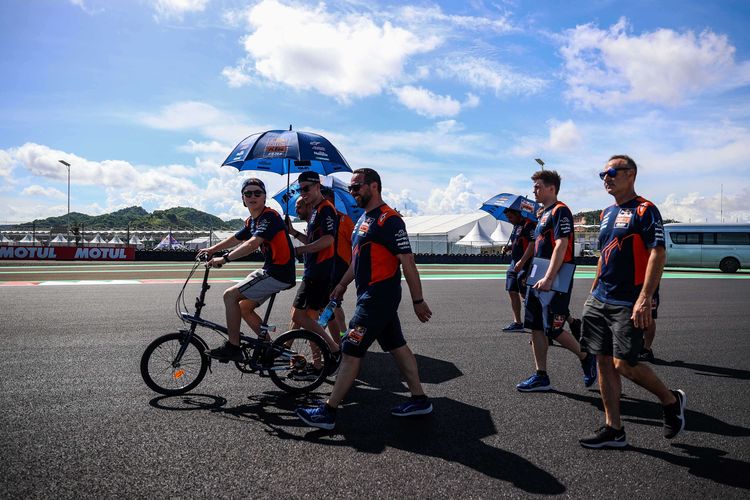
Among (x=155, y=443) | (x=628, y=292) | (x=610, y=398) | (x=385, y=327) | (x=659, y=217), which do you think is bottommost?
(x=155, y=443)

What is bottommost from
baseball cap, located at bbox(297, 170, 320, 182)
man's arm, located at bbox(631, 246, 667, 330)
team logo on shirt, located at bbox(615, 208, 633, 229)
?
man's arm, located at bbox(631, 246, 667, 330)

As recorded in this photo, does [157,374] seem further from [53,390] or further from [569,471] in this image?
[569,471]

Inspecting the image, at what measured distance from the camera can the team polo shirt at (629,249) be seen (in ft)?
10.4

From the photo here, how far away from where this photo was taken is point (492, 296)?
38.8 feet

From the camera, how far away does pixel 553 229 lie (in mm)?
4625

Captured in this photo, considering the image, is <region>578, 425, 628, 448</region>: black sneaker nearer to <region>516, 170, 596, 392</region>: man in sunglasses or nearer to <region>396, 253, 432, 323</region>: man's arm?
<region>516, 170, 596, 392</region>: man in sunglasses

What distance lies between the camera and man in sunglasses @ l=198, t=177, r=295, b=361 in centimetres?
421

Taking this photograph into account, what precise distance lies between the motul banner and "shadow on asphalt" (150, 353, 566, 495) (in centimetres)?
2574

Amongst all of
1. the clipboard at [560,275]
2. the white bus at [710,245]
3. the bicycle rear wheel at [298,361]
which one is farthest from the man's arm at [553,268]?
the white bus at [710,245]

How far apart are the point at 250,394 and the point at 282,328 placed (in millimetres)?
2979

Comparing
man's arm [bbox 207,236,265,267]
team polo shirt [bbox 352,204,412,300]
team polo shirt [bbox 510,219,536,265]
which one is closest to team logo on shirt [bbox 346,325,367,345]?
team polo shirt [bbox 352,204,412,300]

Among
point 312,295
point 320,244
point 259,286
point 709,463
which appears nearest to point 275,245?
point 259,286

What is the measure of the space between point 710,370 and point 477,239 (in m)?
34.3

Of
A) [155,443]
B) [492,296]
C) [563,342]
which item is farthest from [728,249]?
[155,443]
